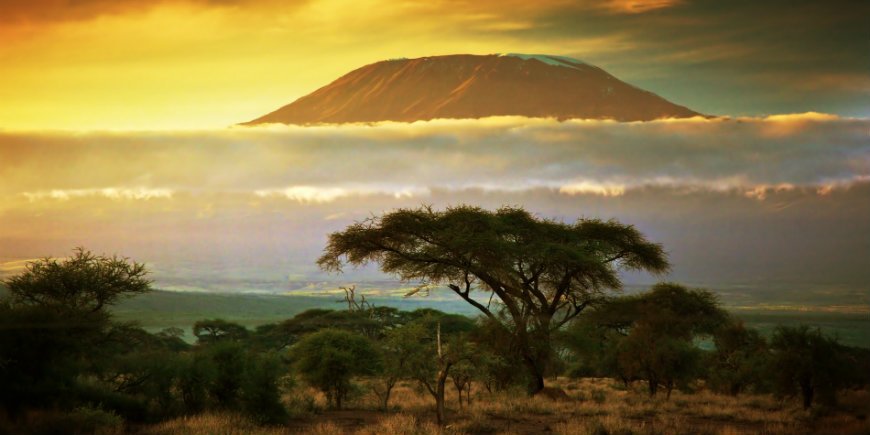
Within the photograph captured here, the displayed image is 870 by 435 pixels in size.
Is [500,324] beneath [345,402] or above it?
above

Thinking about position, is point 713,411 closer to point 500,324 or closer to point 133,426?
point 500,324

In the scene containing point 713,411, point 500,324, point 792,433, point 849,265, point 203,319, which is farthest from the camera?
point 849,265

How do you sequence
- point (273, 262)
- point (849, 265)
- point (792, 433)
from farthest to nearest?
point (273, 262)
point (849, 265)
point (792, 433)

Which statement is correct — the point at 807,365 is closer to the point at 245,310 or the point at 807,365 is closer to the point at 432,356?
the point at 432,356

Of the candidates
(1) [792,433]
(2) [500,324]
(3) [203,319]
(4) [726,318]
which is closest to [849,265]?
(4) [726,318]

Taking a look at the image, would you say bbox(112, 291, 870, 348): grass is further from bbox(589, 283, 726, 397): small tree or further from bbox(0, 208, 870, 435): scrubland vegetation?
bbox(589, 283, 726, 397): small tree

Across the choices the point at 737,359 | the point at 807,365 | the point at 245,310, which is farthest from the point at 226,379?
the point at 245,310

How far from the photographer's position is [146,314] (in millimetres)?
33250

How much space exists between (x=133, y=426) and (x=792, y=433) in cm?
1508

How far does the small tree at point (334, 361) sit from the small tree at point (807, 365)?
1206 centimetres

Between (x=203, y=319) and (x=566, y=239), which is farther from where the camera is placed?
(x=203, y=319)

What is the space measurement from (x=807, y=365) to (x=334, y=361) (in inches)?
546

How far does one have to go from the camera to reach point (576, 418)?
25.4 metres

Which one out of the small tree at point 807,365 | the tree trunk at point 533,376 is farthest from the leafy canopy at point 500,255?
the small tree at point 807,365
